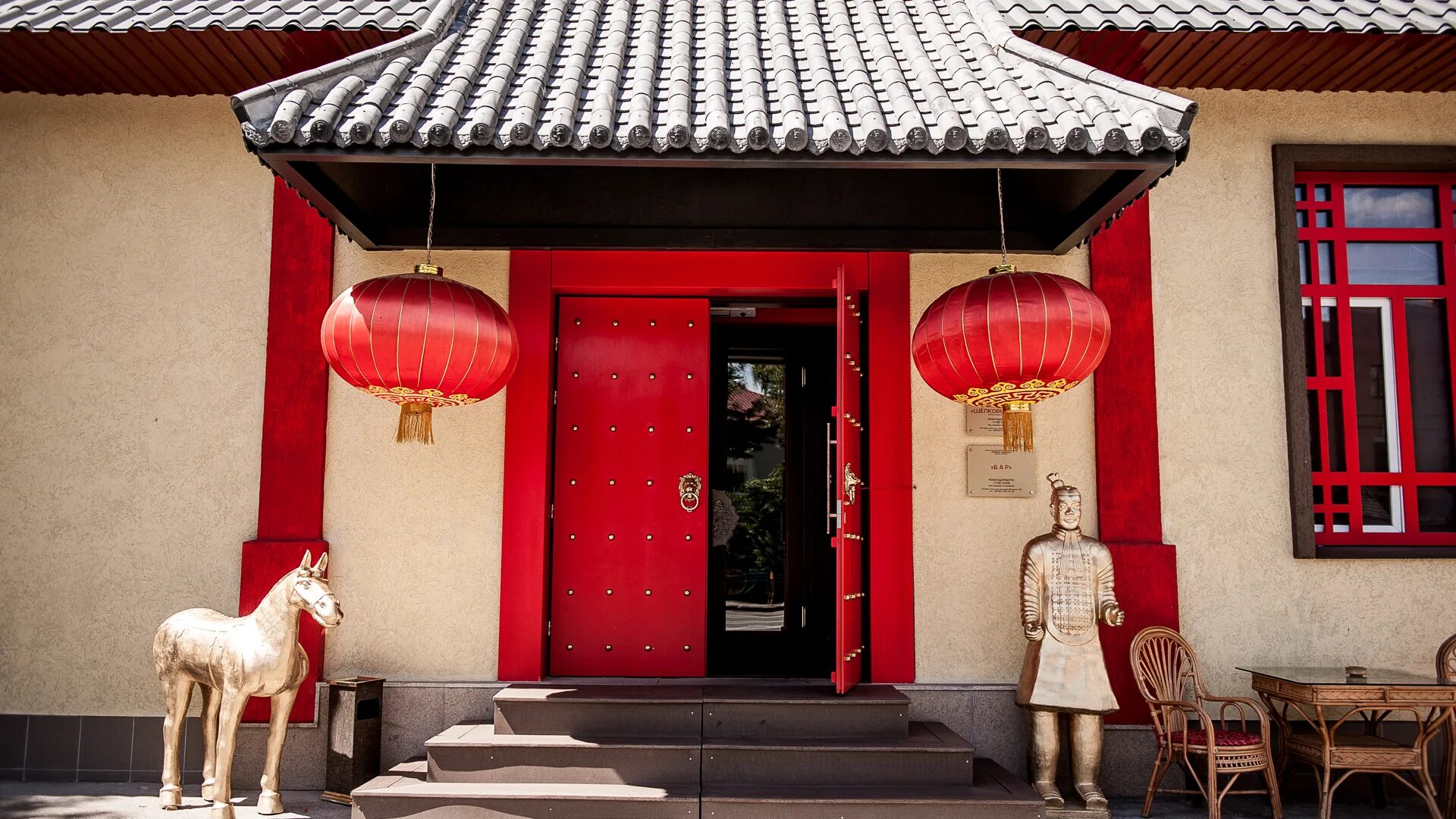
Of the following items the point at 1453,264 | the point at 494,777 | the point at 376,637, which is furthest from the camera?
the point at 1453,264

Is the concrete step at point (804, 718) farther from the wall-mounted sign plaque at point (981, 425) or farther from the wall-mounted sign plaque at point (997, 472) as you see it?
the wall-mounted sign plaque at point (981, 425)

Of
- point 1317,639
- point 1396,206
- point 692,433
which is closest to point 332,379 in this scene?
point 692,433

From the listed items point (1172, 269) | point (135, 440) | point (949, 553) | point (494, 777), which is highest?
point (1172, 269)

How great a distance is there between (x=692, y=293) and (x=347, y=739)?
3356mm

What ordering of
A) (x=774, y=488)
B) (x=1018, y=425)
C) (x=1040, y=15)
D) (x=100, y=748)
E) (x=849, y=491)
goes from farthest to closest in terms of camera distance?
(x=774, y=488), (x=100, y=748), (x=1040, y=15), (x=849, y=491), (x=1018, y=425)

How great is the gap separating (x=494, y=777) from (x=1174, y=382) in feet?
15.3

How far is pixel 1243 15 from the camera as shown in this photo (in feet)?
18.1

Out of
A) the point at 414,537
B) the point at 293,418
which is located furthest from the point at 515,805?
the point at 293,418

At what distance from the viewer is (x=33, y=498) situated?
596 centimetres

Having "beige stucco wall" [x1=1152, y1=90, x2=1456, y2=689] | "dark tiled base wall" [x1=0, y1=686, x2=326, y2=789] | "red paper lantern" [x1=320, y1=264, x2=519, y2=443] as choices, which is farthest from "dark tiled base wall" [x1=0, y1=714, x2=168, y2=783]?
"beige stucco wall" [x1=1152, y1=90, x2=1456, y2=689]

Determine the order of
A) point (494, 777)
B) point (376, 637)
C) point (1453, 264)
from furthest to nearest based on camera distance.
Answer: point (1453, 264) < point (376, 637) < point (494, 777)

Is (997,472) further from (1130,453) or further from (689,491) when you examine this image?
(689,491)

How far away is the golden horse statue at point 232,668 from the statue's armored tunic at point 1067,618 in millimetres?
3681

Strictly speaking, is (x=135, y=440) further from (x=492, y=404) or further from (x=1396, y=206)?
(x=1396, y=206)
